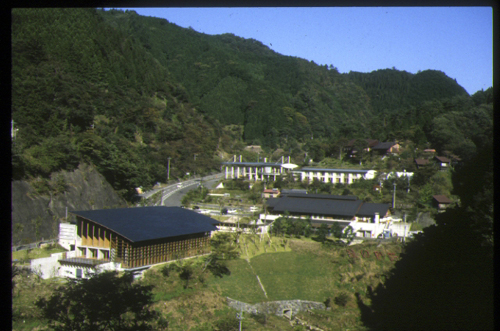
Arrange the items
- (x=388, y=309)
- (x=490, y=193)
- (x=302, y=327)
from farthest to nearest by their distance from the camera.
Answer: (x=388, y=309) → (x=302, y=327) → (x=490, y=193)

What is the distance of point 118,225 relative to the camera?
4.53 meters

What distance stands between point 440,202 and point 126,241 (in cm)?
616

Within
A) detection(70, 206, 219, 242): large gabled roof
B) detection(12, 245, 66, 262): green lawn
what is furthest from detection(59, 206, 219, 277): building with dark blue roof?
detection(12, 245, 66, 262): green lawn

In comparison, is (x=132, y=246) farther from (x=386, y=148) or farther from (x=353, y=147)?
(x=386, y=148)

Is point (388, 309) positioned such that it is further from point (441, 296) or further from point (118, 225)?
point (118, 225)

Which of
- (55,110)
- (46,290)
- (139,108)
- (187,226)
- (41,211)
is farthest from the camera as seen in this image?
(139,108)

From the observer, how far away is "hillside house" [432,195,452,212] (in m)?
7.60

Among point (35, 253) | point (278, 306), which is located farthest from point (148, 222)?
point (278, 306)

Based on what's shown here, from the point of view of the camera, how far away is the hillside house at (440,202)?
760cm

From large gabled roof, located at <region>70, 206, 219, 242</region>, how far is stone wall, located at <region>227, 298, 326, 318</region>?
114 centimetres

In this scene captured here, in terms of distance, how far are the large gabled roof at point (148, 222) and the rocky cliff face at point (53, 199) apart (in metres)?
1.15

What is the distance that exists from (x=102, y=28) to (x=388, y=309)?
50.2 ft

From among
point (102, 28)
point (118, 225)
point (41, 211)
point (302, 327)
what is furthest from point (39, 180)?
point (102, 28)

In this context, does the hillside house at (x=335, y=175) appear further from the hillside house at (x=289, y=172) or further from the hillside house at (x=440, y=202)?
the hillside house at (x=440, y=202)
